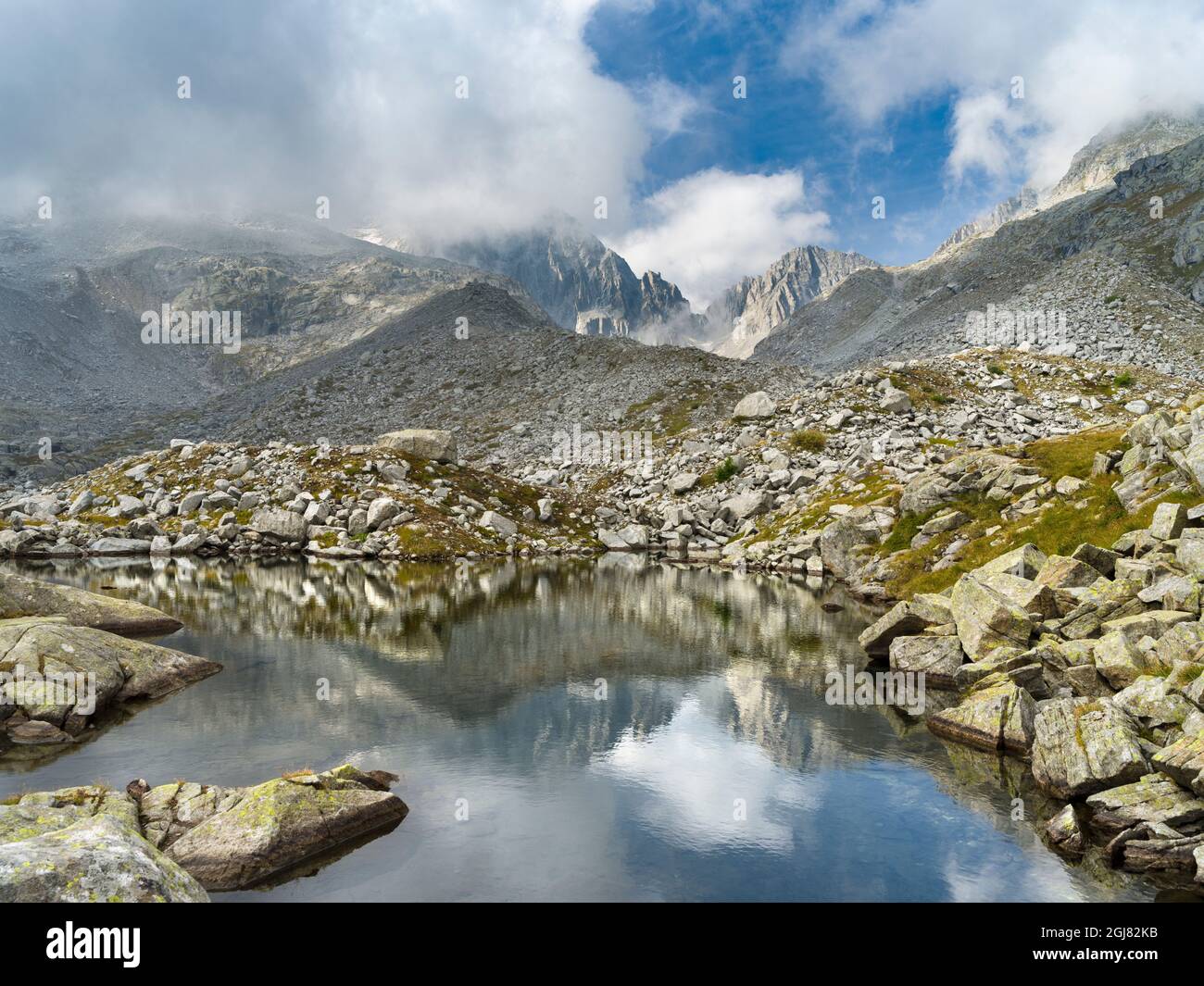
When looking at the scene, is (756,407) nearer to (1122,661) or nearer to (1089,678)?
(1089,678)

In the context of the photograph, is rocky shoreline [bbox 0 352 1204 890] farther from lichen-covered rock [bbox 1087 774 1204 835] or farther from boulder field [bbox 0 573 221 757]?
boulder field [bbox 0 573 221 757]

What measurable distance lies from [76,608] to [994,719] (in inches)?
1841

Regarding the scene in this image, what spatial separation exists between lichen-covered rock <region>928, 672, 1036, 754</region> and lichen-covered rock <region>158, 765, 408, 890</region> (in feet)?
71.6

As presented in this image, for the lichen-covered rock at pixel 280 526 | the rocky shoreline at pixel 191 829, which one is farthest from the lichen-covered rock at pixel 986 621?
the lichen-covered rock at pixel 280 526

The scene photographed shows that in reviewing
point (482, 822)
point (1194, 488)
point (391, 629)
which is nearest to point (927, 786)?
point (482, 822)

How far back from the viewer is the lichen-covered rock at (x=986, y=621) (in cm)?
3284

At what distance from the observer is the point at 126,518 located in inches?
3467

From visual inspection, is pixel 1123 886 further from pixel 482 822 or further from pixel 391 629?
pixel 391 629

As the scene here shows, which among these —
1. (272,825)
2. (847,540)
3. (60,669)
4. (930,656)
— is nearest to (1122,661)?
(930,656)

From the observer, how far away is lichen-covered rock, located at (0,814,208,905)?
11.0m

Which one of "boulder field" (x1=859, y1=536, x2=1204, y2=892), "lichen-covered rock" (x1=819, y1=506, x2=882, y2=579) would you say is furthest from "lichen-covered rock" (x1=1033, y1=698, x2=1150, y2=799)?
"lichen-covered rock" (x1=819, y1=506, x2=882, y2=579)
